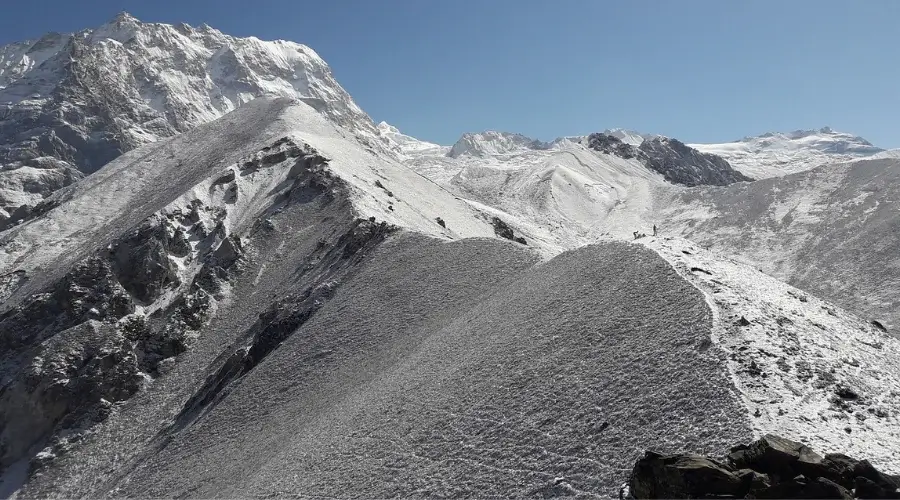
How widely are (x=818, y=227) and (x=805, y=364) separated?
69.7m

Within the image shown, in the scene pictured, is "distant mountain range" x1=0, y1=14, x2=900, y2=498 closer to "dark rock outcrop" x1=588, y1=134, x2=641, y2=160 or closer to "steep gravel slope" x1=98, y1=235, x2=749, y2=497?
"steep gravel slope" x1=98, y1=235, x2=749, y2=497

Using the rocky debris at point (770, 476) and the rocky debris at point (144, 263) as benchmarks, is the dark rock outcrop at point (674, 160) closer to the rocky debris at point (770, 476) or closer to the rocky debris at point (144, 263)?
the rocky debris at point (144, 263)

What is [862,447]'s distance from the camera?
13.5 metres

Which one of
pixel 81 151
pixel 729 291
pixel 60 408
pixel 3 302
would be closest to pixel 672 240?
pixel 729 291

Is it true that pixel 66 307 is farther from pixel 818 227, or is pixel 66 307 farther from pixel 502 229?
pixel 818 227

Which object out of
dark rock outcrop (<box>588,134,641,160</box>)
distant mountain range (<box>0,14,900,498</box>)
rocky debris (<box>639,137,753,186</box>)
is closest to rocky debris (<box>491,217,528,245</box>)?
distant mountain range (<box>0,14,900,498</box>)

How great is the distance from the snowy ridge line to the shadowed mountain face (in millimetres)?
32679

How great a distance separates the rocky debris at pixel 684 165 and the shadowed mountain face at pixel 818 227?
146 ft

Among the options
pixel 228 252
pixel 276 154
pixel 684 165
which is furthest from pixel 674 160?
pixel 228 252

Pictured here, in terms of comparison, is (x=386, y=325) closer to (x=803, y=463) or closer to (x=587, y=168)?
(x=803, y=463)

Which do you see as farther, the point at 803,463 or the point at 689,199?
the point at 689,199

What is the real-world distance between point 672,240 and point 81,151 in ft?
627

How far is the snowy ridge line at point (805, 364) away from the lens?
551 inches

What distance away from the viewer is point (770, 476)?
11898mm
